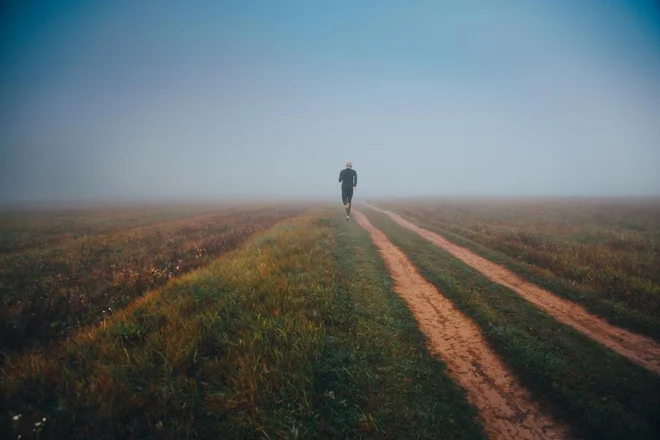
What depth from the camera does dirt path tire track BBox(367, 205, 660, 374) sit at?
5.08m

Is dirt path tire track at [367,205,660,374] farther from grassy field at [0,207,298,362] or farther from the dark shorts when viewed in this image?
the dark shorts

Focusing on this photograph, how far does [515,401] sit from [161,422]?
4.85m

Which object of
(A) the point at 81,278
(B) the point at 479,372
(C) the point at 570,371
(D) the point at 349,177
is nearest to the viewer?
(C) the point at 570,371

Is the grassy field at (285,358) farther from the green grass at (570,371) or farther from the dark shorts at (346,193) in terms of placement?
the dark shorts at (346,193)

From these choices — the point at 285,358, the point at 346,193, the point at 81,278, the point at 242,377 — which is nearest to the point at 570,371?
the point at 285,358

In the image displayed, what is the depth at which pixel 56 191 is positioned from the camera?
182250 millimetres

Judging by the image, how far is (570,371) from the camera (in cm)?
448

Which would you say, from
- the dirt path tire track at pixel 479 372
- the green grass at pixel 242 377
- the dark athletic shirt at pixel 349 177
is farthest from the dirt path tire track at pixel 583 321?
the dark athletic shirt at pixel 349 177

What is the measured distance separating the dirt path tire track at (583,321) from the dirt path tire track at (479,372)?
2.36m

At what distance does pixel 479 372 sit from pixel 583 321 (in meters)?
3.82

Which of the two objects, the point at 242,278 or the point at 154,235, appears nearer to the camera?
the point at 242,278

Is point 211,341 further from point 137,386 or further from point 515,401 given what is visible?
point 515,401

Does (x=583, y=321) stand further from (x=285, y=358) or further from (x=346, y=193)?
(x=346, y=193)

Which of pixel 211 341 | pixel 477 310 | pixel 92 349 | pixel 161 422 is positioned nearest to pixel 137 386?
pixel 161 422
